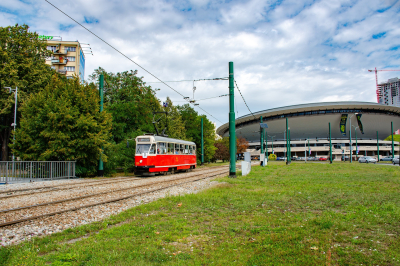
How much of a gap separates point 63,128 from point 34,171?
10.6ft

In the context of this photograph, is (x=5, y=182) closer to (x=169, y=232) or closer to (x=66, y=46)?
(x=169, y=232)

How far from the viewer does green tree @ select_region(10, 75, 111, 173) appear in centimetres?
1933

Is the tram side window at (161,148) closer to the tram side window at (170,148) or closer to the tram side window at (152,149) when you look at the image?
the tram side window at (152,149)

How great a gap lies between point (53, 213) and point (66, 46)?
7608cm

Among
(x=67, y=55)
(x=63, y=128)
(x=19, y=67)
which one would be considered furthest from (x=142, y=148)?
(x=67, y=55)

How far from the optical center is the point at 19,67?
32.6m

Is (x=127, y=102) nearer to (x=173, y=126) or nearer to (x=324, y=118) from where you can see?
(x=173, y=126)

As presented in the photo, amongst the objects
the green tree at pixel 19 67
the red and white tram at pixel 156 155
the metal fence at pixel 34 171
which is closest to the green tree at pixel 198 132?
the green tree at pixel 19 67

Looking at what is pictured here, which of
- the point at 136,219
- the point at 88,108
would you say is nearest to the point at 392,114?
the point at 88,108

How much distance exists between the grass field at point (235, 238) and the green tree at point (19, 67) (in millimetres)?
29879

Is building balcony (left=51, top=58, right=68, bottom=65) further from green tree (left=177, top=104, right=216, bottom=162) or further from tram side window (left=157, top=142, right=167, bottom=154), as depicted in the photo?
tram side window (left=157, top=142, right=167, bottom=154)

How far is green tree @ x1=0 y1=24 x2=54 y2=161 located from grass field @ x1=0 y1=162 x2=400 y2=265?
98.0ft

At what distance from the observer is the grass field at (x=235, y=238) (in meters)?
4.17

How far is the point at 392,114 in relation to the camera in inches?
4257
